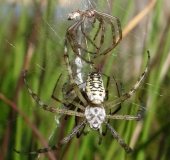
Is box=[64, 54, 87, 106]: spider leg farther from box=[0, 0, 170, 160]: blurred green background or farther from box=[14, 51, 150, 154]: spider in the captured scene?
box=[0, 0, 170, 160]: blurred green background

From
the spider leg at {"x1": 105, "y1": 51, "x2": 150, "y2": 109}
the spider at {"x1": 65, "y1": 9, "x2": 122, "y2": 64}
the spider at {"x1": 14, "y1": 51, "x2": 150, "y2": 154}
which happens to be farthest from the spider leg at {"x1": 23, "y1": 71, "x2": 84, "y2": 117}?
the spider at {"x1": 65, "y1": 9, "x2": 122, "y2": 64}

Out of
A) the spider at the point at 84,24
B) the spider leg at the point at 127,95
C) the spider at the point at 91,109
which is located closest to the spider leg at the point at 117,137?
the spider at the point at 91,109

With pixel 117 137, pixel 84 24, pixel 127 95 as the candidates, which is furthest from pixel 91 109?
pixel 84 24

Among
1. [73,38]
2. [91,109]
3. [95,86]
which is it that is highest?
[73,38]

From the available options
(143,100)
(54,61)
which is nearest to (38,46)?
(54,61)

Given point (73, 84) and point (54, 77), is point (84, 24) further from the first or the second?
point (54, 77)

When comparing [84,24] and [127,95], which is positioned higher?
[84,24]

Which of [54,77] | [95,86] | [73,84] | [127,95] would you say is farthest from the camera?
[54,77]

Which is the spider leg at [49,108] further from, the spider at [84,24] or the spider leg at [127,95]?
the spider at [84,24]

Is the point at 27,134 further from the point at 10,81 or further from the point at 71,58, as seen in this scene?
the point at 71,58
